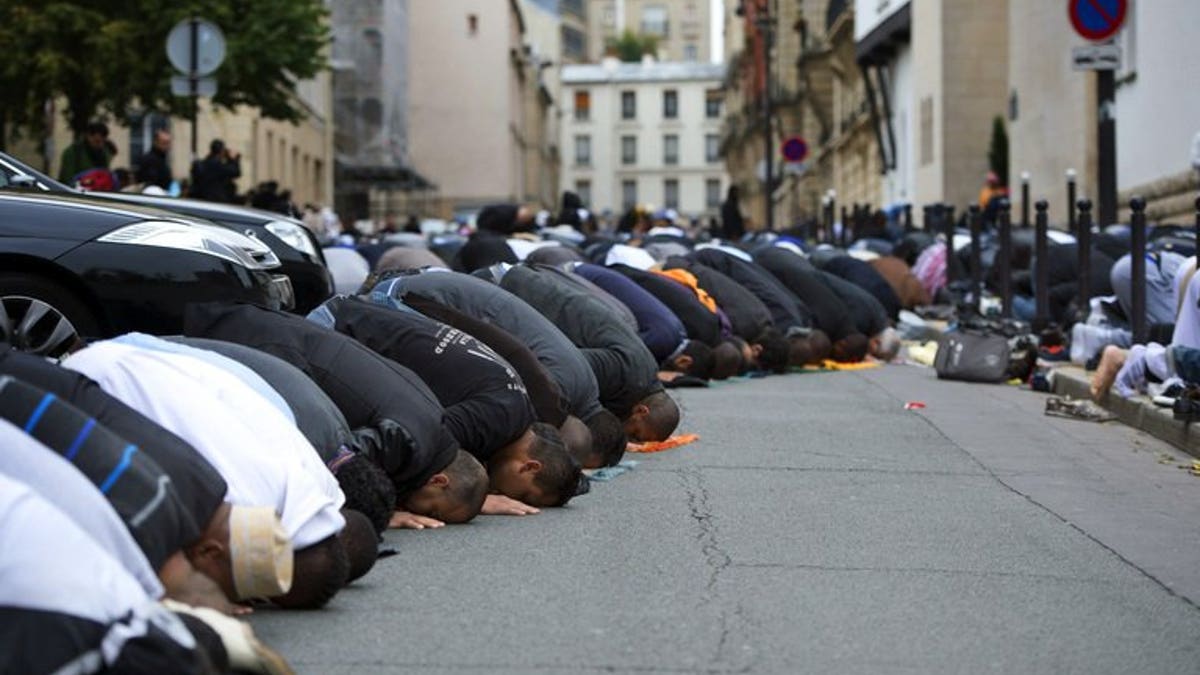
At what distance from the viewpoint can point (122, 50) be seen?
34.2 m

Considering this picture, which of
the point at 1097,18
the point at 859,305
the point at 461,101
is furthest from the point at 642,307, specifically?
the point at 461,101

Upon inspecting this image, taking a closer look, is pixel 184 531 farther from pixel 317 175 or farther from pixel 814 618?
pixel 317 175

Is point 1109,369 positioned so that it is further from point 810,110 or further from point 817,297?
point 810,110

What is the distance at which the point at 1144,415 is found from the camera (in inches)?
519

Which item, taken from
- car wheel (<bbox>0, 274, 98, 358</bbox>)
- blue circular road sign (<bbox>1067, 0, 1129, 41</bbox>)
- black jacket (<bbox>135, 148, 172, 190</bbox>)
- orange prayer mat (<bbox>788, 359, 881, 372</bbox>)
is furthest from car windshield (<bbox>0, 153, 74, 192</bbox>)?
black jacket (<bbox>135, 148, 172, 190</bbox>)

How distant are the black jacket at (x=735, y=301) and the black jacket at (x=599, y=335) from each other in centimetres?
482

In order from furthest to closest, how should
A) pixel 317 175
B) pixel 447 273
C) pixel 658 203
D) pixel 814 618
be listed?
1. pixel 658 203
2. pixel 317 175
3. pixel 447 273
4. pixel 814 618

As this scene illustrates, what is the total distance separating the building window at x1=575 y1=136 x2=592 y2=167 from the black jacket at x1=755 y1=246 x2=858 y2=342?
126750 millimetres

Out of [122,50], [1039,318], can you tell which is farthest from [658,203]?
[1039,318]

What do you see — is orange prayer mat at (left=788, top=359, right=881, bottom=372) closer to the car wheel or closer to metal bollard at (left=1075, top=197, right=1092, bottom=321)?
metal bollard at (left=1075, top=197, right=1092, bottom=321)

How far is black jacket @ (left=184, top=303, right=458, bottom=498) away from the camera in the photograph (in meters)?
7.76

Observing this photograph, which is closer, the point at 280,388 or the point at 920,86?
the point at 280,388

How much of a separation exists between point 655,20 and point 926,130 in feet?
403

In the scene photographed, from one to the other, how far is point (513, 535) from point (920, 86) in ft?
127
